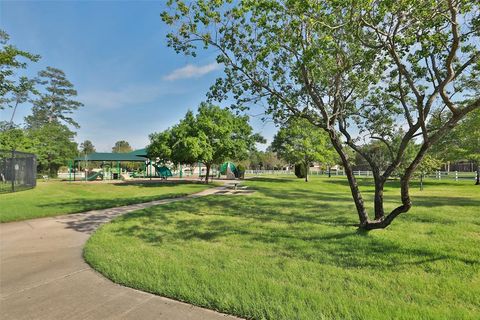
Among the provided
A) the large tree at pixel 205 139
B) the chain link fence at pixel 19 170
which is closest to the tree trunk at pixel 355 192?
the large tree at pixel 205 139

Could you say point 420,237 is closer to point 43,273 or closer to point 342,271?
point 342,271

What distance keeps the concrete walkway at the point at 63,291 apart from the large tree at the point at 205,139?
17.6 metres

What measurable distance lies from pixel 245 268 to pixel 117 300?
73.1 inches

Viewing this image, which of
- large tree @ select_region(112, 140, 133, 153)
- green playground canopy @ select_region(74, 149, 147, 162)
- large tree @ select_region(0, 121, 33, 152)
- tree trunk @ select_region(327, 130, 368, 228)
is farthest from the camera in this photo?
large tree @ select_region(112, 140, 133, 153)

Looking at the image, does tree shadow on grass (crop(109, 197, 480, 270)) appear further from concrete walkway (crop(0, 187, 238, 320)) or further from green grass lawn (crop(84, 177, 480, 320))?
concrete walkway (crop(0, 187, 238, 320))

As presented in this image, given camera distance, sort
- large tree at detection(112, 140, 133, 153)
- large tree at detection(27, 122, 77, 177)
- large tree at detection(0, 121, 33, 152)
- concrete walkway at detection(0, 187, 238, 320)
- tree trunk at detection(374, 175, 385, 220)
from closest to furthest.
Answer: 1. concrete walkway at detection(0, 187, 238, 320)
2. tree trunk at detection(374, 175, 385, 220)
3. large tree at detection(0, 121, 33, 152)
4. large tree at detection(27, 122, 77, 177)
5. large tree at detection(112, 140, 133, 153)

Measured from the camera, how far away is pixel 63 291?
4016 millimetres

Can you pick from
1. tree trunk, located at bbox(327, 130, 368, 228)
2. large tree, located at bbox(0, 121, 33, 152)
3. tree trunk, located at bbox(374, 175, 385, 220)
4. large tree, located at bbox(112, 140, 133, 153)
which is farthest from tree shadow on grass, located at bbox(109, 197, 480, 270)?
large tree, located at bbox(112, 140, 133, 153)

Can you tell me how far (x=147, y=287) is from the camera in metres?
4.03

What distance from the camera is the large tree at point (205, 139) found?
24.4m

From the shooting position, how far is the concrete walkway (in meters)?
3.40

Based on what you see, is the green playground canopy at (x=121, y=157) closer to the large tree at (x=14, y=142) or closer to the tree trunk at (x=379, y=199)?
the large tree at (x=14, y=142)

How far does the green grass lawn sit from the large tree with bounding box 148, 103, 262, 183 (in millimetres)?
15904

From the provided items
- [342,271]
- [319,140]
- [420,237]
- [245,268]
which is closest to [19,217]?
[245,268]
